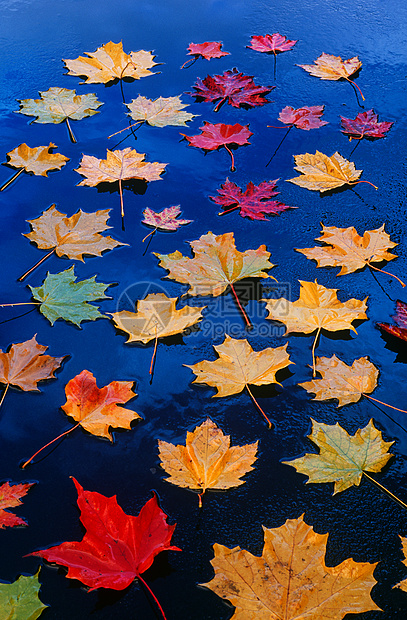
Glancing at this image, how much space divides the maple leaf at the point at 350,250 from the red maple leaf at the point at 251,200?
211mm

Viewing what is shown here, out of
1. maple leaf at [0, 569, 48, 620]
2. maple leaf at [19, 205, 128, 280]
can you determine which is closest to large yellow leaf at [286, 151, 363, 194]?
maple leaf at [19, 205, 128, 280]

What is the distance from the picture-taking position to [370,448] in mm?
1127

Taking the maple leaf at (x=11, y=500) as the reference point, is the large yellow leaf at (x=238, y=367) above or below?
above

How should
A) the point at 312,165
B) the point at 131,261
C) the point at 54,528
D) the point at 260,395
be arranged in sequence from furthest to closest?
the point at 312,165, the point at 131,261, the point at 260,395, the point at 54,528

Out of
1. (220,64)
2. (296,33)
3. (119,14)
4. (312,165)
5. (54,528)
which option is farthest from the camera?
(119,14)

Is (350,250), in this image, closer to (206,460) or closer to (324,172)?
(324,172)

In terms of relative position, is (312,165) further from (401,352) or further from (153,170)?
(401,352)

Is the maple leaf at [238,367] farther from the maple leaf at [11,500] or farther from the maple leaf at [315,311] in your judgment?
the maple leaf at [11,500]

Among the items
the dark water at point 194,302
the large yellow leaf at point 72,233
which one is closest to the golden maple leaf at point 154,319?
the dark water at point 194,302

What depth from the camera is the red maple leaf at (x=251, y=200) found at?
69.4 inches

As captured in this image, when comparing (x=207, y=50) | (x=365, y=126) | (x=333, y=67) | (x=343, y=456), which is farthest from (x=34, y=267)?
(x=333, y=67)

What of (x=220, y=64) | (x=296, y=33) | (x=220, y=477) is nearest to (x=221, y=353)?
(x=220, y=477)

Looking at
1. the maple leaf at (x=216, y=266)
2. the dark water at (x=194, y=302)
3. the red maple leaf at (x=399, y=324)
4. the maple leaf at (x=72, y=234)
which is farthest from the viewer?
the maple leaf at (x=72, y=234)

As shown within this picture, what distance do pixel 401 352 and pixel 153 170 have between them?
3.74ft
